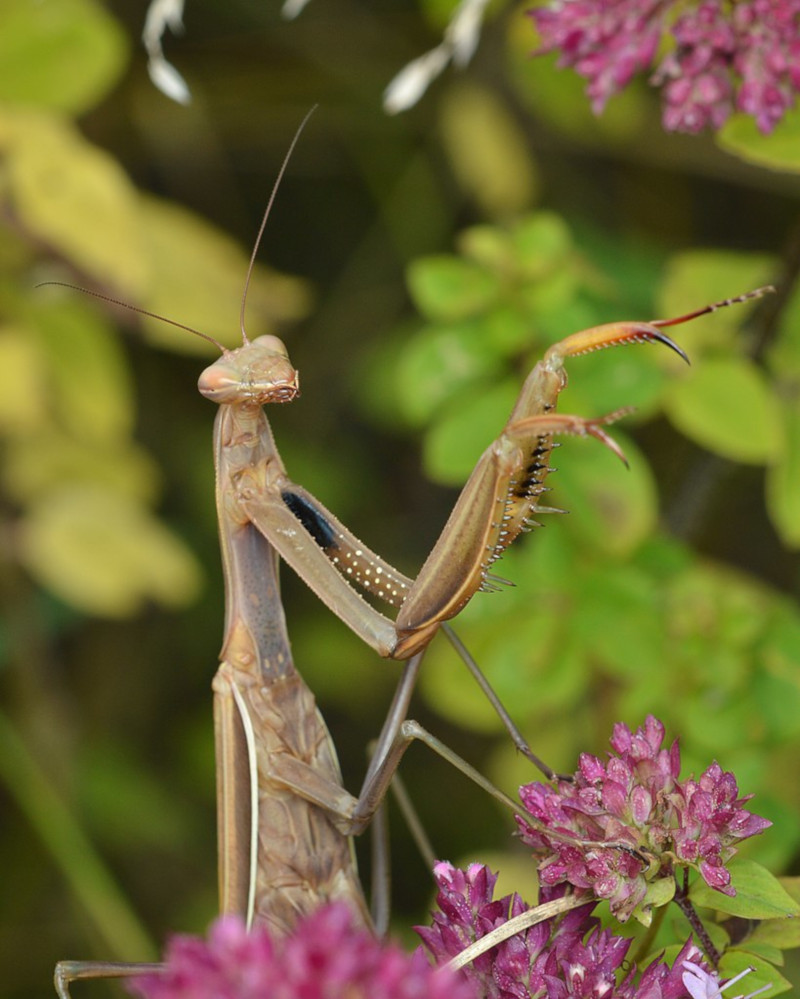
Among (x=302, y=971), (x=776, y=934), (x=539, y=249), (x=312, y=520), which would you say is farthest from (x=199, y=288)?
(x=302, y=971)

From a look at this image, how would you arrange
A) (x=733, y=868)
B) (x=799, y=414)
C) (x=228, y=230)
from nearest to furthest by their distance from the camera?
1. (x=733, y=868)
2. (x=799, y=414)
3. (x=228, y=230)

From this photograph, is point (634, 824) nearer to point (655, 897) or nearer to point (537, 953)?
point (655, 897)

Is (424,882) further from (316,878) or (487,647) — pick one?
(316,878)

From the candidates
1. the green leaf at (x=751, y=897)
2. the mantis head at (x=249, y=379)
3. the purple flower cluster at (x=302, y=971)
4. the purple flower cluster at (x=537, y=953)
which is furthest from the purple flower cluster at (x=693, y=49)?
the purple flower cluster at (x=302, y=971)

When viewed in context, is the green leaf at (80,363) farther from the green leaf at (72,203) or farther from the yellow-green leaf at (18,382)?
the green leaf at (72,203)

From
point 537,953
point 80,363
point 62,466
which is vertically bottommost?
point 537,953

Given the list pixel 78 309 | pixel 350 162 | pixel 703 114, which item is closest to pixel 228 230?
pixel 350 162

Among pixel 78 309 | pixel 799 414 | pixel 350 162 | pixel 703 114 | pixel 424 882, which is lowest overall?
pixel 424 882
